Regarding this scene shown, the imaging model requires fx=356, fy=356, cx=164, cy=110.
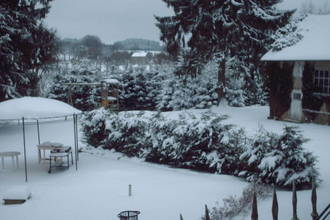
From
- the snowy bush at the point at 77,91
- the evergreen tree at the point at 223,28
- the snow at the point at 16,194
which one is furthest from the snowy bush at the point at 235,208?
the snowy bush at the point at 77,91

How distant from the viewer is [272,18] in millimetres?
22375

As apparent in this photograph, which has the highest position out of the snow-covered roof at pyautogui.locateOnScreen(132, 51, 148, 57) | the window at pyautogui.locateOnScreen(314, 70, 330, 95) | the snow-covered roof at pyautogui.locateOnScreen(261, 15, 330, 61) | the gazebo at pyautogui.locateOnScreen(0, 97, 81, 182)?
the snow-covered roof at pyautogui.locateOnScreen(132, 51, 148, 57)

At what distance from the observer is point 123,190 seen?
8.95 m

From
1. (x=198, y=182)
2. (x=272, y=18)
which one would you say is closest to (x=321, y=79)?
(x=272, y=18)

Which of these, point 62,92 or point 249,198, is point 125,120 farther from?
point 62,92

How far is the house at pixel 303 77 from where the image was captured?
55.1ft

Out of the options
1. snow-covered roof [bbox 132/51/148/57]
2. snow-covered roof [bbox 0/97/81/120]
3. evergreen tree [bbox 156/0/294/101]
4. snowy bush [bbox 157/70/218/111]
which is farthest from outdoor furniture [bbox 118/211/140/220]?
snow-covered roof [bbox 132/51/148/57]

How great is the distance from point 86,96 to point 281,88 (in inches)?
635

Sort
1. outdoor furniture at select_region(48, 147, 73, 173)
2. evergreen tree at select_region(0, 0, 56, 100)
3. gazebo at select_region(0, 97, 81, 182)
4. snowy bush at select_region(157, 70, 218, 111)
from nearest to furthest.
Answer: gazebo at select_region(0, 97, 81, 182), outdoor furniture at select_region(48, 147, 73, 173), evergreen tree at select_region(0, 0, 56, 100), snowy bush at select_region(157, 70, 218, 111)

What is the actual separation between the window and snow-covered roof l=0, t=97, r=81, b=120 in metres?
11.9

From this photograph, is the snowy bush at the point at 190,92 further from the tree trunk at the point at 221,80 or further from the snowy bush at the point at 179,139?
the snowy bush at the point at 179,139

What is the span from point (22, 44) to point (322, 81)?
1600cm

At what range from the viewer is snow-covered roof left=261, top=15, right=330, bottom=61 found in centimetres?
1647

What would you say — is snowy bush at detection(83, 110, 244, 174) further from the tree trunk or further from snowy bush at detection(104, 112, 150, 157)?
the tree trunk
